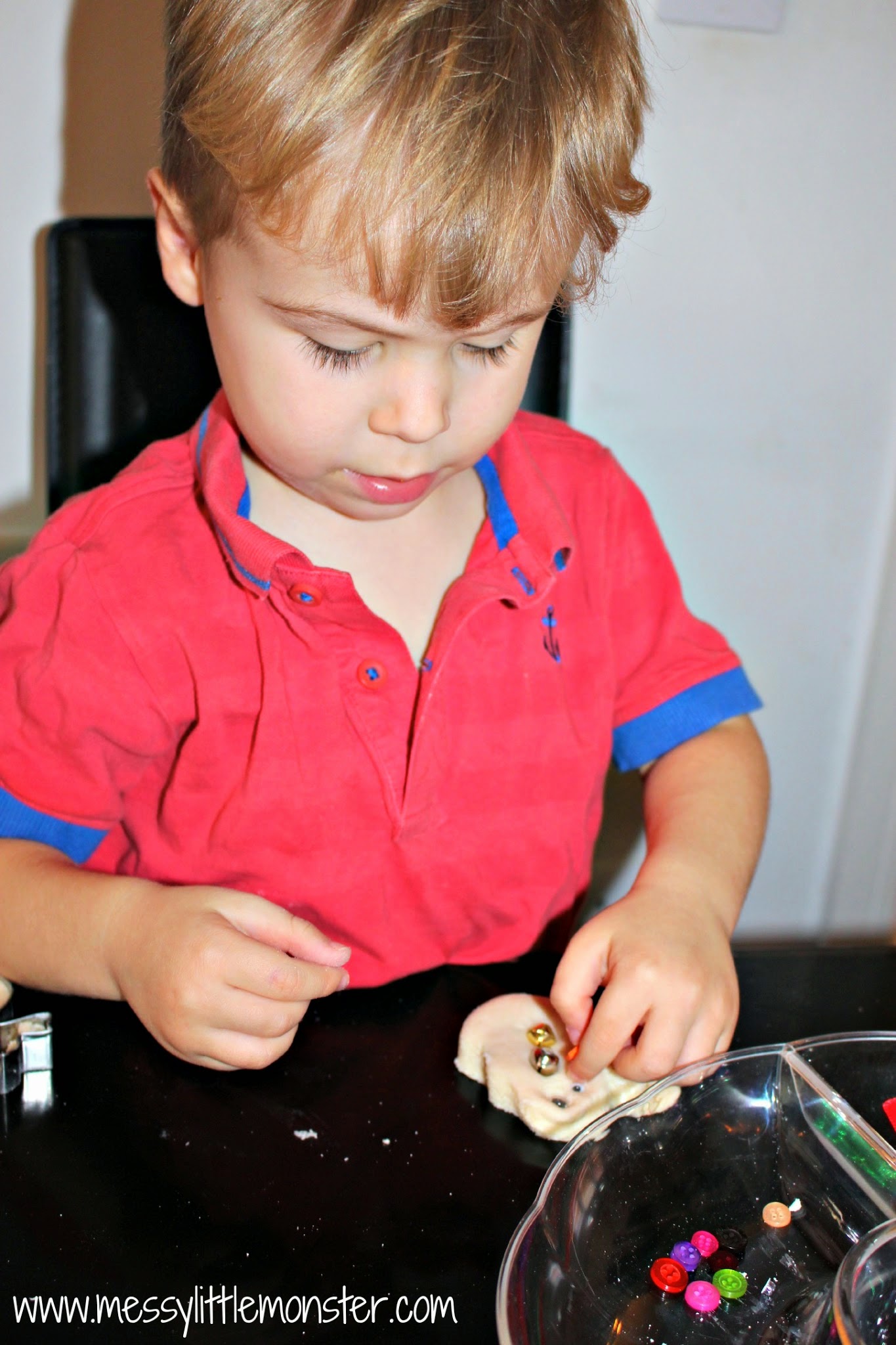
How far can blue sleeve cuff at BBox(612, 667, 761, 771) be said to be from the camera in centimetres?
82

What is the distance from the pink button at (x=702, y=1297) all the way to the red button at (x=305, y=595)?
38cm

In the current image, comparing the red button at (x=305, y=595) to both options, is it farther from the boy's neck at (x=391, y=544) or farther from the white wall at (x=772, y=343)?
the white wall at (x=772, y=343)

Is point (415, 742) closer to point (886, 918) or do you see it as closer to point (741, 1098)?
point (741, 1098)

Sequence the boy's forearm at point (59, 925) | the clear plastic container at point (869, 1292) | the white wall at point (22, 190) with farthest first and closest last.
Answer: the white wall at point (22, 190), the boy's forearm at point (59, 925), the clear plastic container at point (869, 1292)

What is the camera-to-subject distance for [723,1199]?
0.53 metres

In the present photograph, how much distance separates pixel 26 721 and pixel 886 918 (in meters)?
1.03

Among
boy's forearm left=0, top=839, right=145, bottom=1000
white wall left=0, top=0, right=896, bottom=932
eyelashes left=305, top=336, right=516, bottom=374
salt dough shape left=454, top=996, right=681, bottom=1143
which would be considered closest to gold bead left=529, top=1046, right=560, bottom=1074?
salt dough shape left=454, top=996, right=681, bottom=1143

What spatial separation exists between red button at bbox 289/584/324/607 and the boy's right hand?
0.16m

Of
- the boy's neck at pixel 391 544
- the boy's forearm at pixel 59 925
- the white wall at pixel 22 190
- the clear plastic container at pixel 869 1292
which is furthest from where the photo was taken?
the white wall at pixel 22 190

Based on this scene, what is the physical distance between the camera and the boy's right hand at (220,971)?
0.57 m

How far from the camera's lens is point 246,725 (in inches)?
28.0

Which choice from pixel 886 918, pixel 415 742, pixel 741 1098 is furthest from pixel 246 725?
pixel 886 918

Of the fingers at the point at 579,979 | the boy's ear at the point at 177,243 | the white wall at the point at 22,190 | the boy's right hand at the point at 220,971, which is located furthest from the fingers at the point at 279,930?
the white wall at the point at 22,190

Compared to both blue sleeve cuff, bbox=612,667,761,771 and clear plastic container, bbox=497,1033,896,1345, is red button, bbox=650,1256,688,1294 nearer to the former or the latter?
clear plastic container, bbox=497,1033,896,1345
